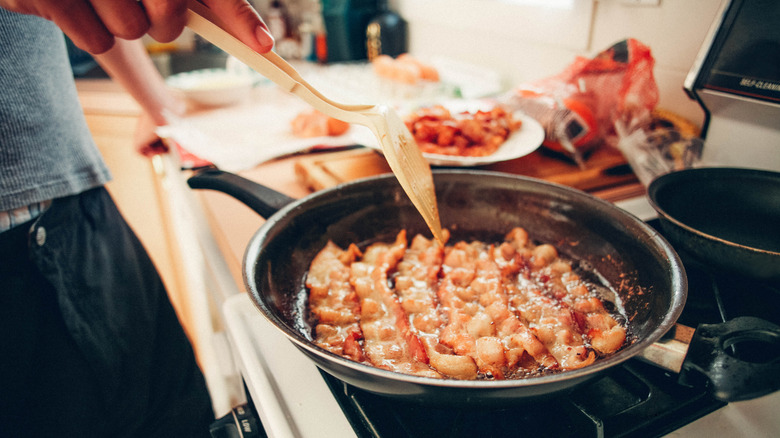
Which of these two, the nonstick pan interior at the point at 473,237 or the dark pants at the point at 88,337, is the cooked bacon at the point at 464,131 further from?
the dark pants at the point at 88,337

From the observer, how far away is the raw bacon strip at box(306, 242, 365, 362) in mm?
576

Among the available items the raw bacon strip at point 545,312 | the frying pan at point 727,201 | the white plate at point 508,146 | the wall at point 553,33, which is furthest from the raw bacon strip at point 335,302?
the wall at point 553,33

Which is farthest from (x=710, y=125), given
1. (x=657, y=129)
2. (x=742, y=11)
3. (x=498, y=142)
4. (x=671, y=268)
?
(x=671, y=268)

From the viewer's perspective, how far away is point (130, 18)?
490 mm

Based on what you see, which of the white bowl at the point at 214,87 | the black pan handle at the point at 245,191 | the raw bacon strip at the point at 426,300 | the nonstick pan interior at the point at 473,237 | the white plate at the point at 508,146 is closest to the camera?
the nonstick pan interior at the point at 473,237

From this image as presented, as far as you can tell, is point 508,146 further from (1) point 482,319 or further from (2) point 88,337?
(2) point 88,337

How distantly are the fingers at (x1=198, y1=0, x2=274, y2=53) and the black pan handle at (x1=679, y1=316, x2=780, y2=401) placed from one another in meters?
0.55

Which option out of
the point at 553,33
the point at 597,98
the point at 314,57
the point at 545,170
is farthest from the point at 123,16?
the point at 314,57

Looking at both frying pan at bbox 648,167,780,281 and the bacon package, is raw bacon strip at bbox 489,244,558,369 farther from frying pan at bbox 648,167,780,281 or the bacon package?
the bacon package

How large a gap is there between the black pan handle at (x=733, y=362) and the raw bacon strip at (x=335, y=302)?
0.35 m

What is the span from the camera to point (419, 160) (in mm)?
679

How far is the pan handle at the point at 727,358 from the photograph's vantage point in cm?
41

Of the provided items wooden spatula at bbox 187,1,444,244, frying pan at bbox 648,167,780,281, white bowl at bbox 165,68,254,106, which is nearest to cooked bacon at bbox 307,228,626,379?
wooden spatula at bbox 187,1,444,244

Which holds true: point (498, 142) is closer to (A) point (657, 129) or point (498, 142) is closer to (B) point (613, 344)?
(A) point (657, 129)
